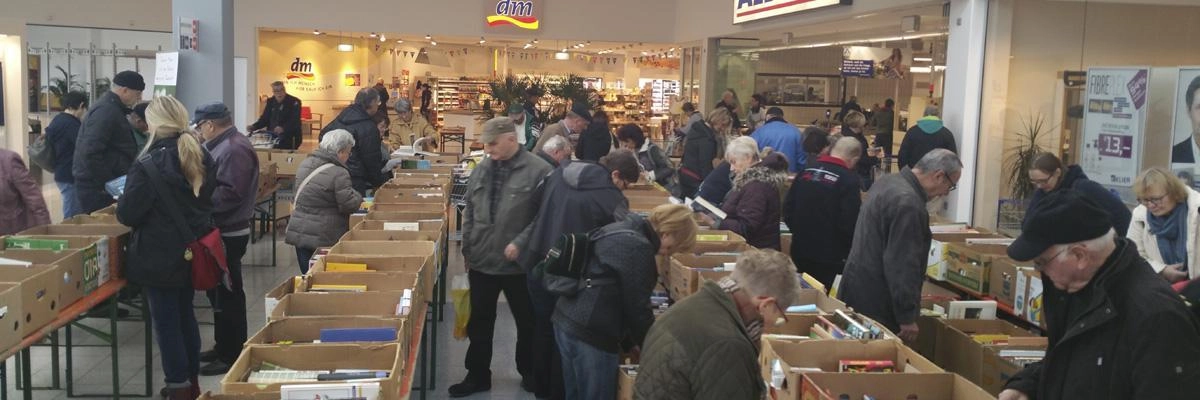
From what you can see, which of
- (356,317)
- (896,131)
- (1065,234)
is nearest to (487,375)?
(356,317)

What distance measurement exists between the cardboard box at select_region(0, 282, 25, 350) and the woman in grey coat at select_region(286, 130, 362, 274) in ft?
6.74

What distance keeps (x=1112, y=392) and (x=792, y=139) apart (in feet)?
24.6

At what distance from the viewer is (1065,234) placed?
2535mm

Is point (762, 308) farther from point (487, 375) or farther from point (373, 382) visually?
point (487, 375)

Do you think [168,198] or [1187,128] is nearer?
[168,198]

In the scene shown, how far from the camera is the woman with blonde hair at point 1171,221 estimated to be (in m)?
5.38

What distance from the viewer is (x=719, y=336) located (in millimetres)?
2705

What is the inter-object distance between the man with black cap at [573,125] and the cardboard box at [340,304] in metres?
5.33

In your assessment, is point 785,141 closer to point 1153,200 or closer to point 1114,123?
point 1114,123

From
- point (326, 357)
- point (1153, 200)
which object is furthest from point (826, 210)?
point (326, 357)

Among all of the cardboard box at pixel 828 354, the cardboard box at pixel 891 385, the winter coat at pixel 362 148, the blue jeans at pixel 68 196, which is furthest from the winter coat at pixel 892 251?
the blue jeans at pixel 68 196

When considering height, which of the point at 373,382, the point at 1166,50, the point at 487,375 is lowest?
the point at 487,375

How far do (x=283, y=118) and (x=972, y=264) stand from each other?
31.6 ft

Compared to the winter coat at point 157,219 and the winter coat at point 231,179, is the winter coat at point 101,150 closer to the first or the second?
the winter coat at point 231,179
